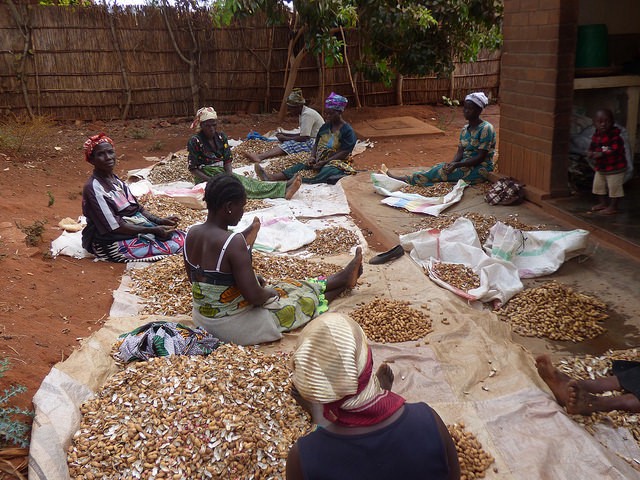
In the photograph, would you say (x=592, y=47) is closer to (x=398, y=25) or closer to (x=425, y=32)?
(x=398, y=25)

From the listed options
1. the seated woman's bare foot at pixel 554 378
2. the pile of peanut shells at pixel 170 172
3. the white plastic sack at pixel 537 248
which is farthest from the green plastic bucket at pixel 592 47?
the pile of peanut shells at pixel 170 172

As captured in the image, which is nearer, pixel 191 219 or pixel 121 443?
pixel 121 443

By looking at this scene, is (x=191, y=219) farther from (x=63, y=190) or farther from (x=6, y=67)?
(x=6, y=67)

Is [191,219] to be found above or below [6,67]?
below

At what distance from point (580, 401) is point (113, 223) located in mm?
3539

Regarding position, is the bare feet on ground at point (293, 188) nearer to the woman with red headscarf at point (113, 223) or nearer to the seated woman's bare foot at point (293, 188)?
the seated woman's bare foot at point (293, 188)

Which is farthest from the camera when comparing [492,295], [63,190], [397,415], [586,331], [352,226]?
[63,190]

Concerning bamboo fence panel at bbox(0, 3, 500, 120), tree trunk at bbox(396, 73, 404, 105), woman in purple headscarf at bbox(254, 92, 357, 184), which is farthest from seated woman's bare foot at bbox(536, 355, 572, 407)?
tree trunk at bbox(396, 73, 404, 105)

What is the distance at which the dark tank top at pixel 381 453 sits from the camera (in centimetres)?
148

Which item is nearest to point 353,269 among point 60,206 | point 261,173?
point 261,173

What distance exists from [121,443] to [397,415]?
1348mm

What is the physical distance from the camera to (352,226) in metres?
5.66

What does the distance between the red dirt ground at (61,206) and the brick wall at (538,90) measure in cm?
174

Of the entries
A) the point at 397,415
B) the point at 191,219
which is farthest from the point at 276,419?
the point at 191,219
